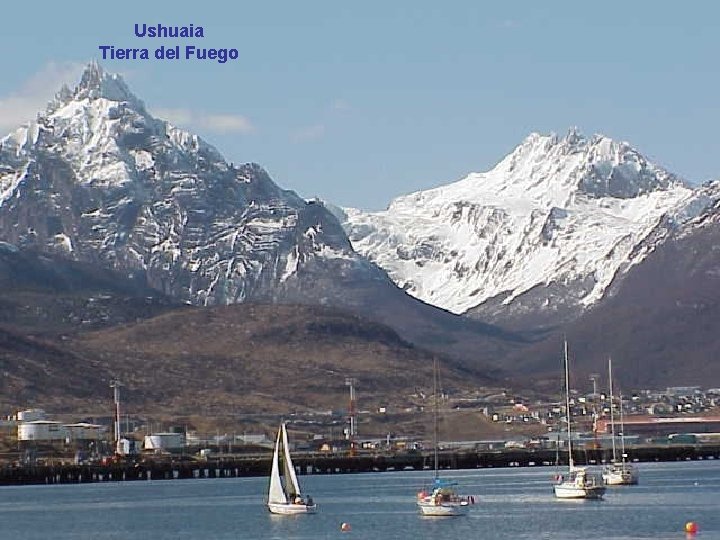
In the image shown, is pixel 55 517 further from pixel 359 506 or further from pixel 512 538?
pixel 512 538

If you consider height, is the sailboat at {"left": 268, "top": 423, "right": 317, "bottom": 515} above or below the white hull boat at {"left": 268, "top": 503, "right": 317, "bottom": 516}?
above

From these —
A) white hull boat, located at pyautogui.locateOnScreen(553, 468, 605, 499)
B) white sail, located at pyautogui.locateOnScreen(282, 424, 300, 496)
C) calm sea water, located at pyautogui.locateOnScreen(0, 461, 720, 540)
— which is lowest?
calm sea water, located at pyautogui.locateOnScreen(0, 461, 720, 540)

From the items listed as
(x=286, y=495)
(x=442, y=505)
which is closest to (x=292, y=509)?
(x=286, y=495)

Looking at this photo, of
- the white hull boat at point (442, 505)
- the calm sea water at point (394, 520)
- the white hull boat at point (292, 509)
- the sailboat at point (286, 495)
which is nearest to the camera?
the calm sea water at point (394, 520)

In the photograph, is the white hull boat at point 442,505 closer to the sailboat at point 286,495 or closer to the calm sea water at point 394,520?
the calm sea water at point 394,520

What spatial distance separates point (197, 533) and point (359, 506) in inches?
1229

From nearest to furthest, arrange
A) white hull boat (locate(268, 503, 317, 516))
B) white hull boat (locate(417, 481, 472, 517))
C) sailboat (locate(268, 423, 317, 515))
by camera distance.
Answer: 1. white hull boat (locate(417, 481, 472, 517))
2. sailboat (locate(268, 423, 317, 515))
3. white hull boat (locate(268, 503, 317, 516))

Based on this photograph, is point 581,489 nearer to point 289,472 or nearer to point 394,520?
point 394,520

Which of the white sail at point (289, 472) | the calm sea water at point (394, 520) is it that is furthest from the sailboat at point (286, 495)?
the calm sea water at point (394, 520)

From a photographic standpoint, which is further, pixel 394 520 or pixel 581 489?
pixel 581 489

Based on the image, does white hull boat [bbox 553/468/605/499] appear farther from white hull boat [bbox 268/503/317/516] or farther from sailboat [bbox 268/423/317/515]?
white hull boat [bbox 268/503/317/516]

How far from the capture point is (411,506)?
7308 inches

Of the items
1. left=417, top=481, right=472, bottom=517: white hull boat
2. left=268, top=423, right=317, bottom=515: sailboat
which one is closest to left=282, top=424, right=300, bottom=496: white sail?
left=268, top=423, right=317, bottom=515: sailboat

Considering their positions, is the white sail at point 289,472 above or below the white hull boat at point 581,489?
above
